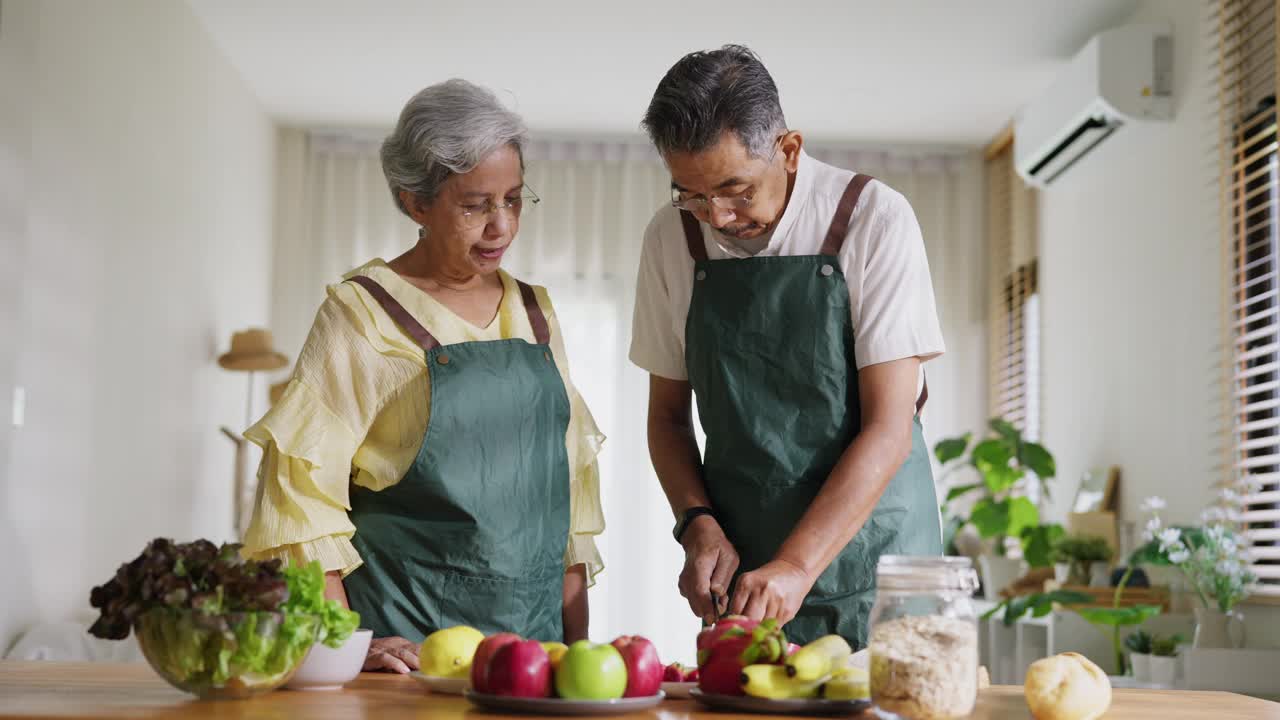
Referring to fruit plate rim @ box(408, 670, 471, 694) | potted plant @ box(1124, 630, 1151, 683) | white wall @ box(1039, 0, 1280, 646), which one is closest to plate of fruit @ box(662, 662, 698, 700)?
fruit plate rim @ box(408, 670, 471, 694)

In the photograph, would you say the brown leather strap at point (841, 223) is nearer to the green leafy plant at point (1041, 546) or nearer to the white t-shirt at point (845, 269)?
the white t-shirt at point (845, 269)

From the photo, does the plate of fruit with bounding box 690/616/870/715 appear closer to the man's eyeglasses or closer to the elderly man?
the elderly man

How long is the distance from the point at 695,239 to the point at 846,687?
894mm

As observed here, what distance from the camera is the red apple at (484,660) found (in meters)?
1.25

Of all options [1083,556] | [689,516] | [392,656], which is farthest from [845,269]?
[1083,556]

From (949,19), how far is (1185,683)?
9.37 ft

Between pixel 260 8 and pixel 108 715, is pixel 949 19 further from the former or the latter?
pixel 108 715

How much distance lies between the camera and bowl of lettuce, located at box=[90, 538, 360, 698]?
121cm

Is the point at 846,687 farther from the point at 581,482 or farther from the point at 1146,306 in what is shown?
the point at 1146,306

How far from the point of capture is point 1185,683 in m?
3.61

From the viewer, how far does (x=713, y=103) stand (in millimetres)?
1765

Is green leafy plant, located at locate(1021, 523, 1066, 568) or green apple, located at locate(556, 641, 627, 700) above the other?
green apple, located at locate(556, 641, 627, 700)

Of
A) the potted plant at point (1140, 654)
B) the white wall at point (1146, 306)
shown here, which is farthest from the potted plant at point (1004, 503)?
the potted plant at point (1140, 654)

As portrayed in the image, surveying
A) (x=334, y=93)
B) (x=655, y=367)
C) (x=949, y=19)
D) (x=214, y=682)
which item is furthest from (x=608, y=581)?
(x=214, y=682)
